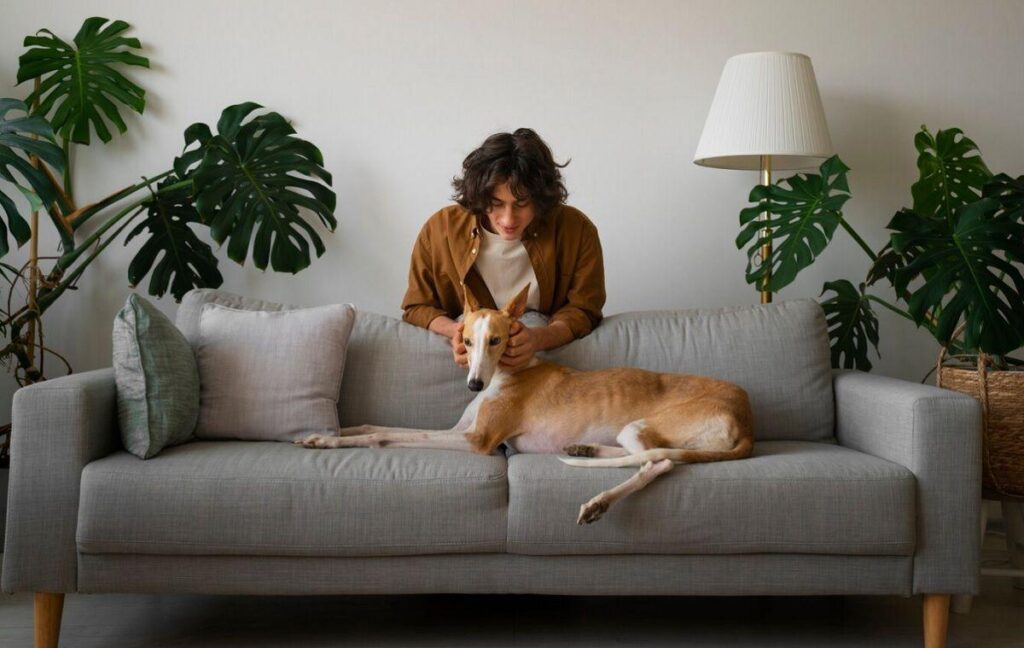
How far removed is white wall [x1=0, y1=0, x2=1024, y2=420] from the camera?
3.73 metres

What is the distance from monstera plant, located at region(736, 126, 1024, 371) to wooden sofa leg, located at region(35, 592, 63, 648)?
7.44ft

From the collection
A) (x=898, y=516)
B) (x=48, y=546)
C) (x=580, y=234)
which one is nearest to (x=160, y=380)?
(x=48, y=546)

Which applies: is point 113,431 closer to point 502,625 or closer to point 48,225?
point 502,625

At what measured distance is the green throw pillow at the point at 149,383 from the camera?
246 cm

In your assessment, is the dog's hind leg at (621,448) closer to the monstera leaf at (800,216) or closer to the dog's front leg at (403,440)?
the dog's front leg at (403,440)

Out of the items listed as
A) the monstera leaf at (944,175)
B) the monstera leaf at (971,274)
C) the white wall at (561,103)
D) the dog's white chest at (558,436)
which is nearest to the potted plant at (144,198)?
the white wall at (561,103)

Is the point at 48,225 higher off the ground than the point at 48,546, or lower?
higher

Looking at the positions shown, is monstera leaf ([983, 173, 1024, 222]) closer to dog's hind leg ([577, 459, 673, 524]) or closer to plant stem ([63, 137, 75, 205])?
dog's hind leg ([577, 459, 673, 524])

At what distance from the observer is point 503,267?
3.11 metres

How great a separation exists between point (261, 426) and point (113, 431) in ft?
1.27

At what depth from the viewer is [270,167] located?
339cm

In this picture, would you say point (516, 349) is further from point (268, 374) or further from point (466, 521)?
point (268, 374)

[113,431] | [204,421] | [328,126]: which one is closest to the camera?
[113,431]

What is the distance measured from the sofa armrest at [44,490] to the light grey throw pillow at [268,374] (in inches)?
17.3
